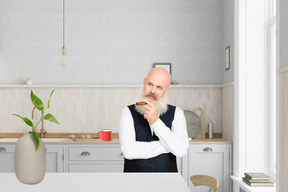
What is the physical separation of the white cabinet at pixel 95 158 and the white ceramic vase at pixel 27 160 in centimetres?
206

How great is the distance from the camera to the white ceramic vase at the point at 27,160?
4.82 feet

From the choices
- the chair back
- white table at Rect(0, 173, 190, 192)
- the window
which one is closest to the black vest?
white table at Rect(0, 173, 190, 192)

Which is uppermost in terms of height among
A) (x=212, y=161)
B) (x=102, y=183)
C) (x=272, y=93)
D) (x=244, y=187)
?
(x=272, y=93)

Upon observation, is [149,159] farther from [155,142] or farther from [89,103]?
[89,103]

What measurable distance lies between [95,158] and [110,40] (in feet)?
5.29

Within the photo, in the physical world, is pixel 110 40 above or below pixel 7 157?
above

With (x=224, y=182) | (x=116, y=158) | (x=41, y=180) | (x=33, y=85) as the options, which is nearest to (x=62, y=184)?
(x=41, y=180)

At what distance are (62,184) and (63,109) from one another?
107 inches

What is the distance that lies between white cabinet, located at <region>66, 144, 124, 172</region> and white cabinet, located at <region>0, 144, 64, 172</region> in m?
0.10

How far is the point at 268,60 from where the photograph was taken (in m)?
3.31

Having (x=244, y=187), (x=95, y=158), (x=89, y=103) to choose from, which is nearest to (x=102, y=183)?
(x=244, y=187)

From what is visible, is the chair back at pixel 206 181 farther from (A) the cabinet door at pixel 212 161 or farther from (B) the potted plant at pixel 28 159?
(A) the cabinet door at pixel 212 161

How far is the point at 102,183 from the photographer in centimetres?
159

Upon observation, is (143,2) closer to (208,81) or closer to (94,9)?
(94,9)
